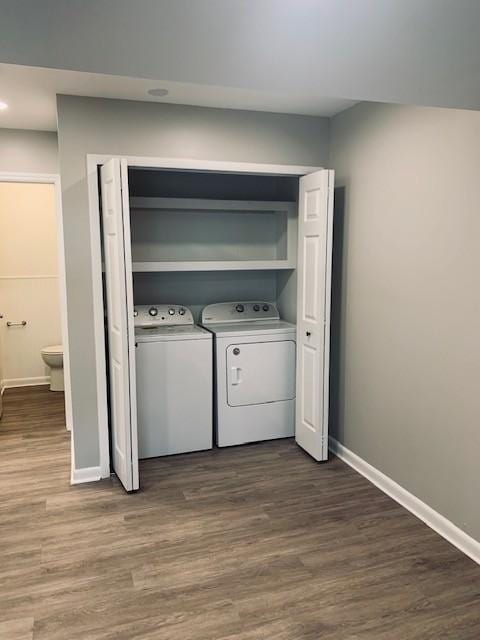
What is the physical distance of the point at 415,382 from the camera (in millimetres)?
2887

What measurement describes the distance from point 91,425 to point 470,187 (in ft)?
8.77

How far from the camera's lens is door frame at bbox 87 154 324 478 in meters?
3.18

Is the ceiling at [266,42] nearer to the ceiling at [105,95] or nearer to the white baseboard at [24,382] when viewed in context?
the ceiling at [105,95]

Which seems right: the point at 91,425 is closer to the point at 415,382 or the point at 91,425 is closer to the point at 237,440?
the point at 237,440

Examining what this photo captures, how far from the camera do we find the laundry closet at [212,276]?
10.3 feet

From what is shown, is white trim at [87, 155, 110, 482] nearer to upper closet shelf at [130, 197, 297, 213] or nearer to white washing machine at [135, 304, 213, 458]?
white washing machine at [135, 304, 213, 458]

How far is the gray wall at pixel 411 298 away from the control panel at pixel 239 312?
0.83 m

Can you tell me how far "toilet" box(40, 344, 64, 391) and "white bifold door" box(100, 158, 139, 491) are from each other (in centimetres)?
234

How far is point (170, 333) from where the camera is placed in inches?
146

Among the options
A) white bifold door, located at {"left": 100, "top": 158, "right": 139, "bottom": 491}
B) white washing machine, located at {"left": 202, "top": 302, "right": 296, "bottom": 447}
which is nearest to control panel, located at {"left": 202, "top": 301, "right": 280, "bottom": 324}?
white washing machine, located at {"left": 202, "top": 302, "right": 296, "bottom": 447}

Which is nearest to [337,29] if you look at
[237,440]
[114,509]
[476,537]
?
[476,537]

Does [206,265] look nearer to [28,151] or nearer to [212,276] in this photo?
[212,276]

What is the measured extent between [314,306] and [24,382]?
378 centimetres

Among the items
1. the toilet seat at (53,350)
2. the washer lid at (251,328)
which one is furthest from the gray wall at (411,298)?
the toilet seat at (53,350)
